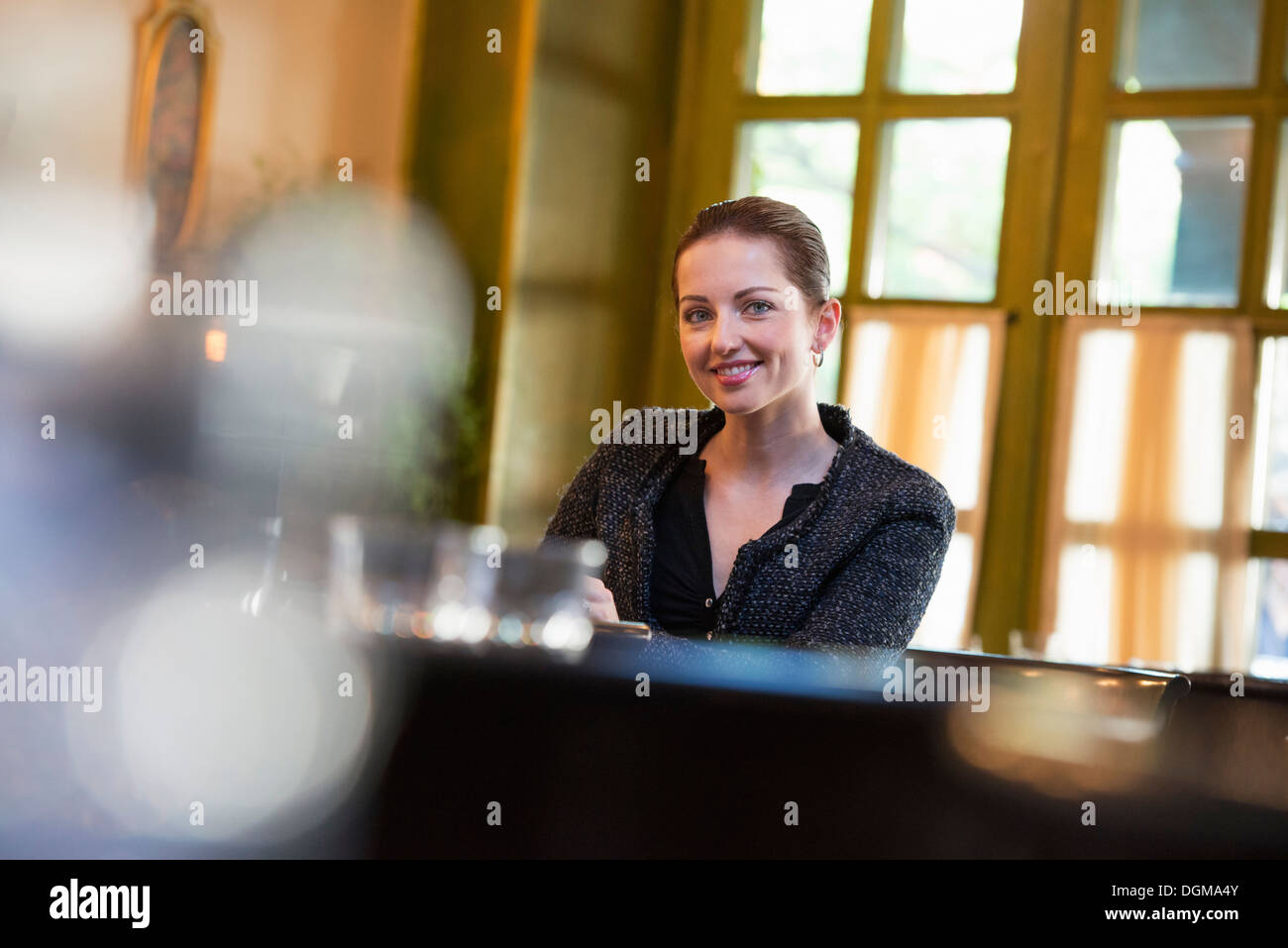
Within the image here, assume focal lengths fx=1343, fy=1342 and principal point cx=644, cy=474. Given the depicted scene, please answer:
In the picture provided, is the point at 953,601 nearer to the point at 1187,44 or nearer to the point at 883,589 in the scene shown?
the point at 1187,44

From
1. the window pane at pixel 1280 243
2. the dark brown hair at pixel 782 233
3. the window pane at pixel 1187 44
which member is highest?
the window pane at pixel 1187 44

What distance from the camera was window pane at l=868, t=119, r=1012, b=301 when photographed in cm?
556

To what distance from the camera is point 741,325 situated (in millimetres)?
1719

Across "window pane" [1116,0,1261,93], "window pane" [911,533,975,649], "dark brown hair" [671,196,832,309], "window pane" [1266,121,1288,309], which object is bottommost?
"window pane" [911,533,975,649]

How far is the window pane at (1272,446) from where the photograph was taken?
5.11 metres

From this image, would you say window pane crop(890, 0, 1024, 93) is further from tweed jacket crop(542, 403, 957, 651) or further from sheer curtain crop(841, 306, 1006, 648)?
tweed jacket crop(542, 403, 957, 651)

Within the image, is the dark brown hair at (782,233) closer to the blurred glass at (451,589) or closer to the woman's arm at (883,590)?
the woman's arm at (883,590)

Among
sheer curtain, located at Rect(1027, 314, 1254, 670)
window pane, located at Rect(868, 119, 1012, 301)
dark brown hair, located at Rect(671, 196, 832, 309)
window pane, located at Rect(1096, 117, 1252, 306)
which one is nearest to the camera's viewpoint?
dark brown hair, located at Rect(671, 196, 832, 309)

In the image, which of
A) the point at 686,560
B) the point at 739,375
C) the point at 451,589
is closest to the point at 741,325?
the point at 739,375

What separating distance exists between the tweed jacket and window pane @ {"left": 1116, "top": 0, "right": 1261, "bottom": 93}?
4239mm

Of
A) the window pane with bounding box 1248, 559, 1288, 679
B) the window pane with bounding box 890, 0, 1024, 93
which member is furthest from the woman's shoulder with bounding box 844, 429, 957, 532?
the window pane with bounding box 890, 0, 1024, 93

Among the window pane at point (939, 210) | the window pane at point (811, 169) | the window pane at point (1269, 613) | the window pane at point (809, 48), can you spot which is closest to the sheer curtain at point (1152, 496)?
the window pane at point (1269, 613)

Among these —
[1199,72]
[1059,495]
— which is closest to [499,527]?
[1059,495]

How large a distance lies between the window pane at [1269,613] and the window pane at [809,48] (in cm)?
256
